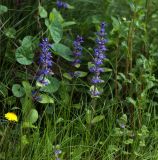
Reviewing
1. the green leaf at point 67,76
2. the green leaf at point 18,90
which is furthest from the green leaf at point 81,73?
the green leaf at point 18,90

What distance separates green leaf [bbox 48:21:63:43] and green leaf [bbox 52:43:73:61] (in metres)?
0.09

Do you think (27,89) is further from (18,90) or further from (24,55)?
(24,55)

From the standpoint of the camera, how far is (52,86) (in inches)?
100

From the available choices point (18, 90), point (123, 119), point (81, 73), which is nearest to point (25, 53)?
point (18, 90)

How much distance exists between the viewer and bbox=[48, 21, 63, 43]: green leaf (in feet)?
8.30

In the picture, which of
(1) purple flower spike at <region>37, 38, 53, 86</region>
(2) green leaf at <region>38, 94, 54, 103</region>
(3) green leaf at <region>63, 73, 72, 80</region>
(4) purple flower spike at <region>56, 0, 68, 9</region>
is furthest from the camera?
(4) purple flower spike at <region>56, 0, 68, 9</region>

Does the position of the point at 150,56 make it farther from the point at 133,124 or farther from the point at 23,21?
the point at 23,21

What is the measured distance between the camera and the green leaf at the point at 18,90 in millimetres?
2473

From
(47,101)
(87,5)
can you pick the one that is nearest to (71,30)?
(87,5)

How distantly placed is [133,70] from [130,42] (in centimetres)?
17

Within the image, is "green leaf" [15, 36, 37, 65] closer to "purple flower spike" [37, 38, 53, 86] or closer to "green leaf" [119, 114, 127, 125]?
"purple flower spike" [37, 38, 53, 86]

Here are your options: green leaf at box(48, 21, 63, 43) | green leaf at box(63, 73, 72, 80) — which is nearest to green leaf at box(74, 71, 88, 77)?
green leaf at box(63, 73, 72, 80)

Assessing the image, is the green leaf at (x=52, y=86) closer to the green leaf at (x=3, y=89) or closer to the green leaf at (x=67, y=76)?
the green leaf at (x=67, y=76)

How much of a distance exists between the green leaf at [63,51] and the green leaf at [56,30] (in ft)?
0.29
